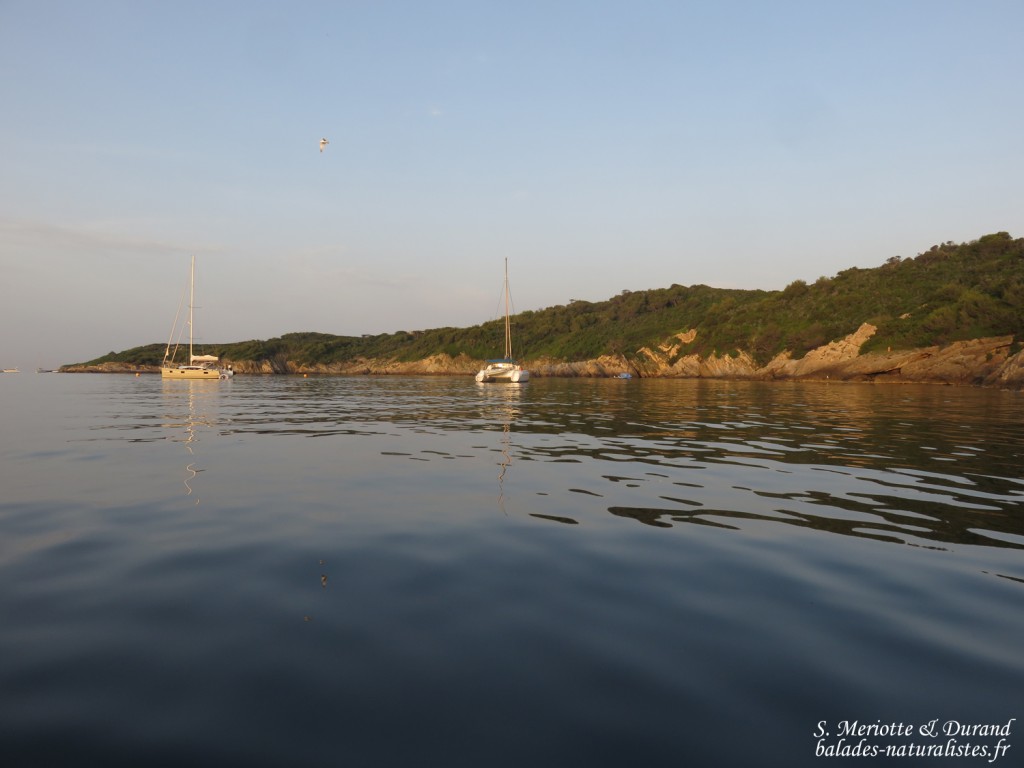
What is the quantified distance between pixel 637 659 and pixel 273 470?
32.7 ft

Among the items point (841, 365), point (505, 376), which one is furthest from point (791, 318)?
point (505, 376)

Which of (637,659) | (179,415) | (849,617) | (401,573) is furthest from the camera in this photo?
(179,415)

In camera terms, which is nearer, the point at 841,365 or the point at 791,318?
the point at 841,365

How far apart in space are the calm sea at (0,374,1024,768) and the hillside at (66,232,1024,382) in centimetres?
6681

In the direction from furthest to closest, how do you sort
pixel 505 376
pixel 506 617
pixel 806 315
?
pixel 806 315 → pixel 505 376 → pixel 506 617

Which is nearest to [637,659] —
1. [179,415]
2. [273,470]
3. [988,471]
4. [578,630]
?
[578,630]

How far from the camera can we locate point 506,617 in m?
4.93

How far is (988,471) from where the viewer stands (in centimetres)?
1213

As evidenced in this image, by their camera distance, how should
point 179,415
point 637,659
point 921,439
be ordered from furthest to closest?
point 179,415, point 921,439, point 637,659

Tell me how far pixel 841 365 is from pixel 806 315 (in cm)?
2225

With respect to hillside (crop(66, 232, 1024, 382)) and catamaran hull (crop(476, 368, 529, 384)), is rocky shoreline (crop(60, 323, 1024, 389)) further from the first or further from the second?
catamaran hull (crop(476, 368, 529, 384))

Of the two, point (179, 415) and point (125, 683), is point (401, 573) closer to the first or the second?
point (125, 683)

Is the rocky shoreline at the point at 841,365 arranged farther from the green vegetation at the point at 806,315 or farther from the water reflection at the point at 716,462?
the water reflection at the point at 716,462

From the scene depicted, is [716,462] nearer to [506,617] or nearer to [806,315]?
[506,617]
